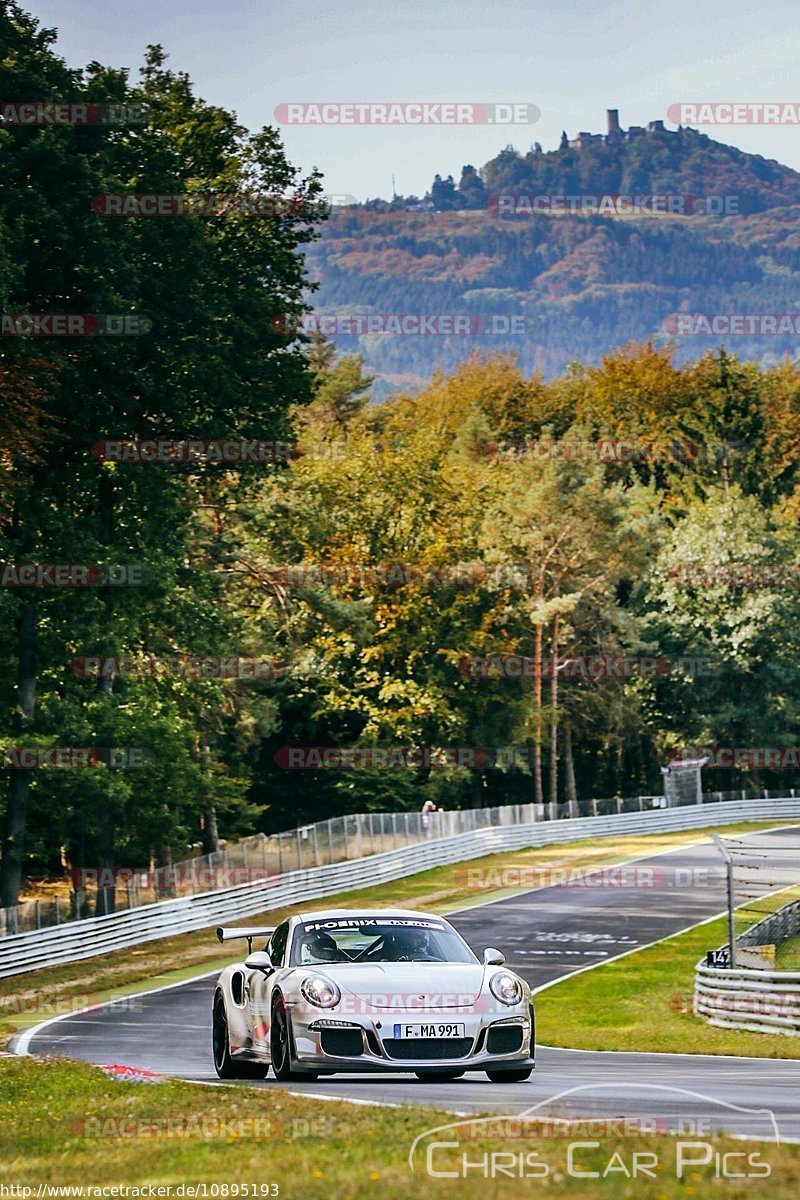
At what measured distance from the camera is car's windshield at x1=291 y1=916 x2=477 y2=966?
14.7m

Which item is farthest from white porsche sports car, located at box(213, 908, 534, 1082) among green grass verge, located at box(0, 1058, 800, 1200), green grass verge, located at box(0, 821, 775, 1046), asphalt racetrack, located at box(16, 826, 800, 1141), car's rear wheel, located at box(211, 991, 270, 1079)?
green grass verge, located at box(0, 821, 775, 1046)

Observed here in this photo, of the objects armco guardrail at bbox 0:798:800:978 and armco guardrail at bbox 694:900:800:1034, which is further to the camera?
armco guardrail at bbox 0:798:800:978

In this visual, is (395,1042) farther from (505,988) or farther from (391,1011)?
(505,988)

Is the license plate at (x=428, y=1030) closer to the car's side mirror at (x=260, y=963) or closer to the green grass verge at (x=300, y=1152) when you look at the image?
the green grass verge at (x=300, y=1152)

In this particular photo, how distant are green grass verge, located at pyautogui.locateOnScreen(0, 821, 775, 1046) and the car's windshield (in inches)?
427

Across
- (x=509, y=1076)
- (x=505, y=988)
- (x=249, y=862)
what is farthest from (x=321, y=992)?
(x=249, y=862)

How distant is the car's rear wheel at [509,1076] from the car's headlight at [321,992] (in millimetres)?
1391

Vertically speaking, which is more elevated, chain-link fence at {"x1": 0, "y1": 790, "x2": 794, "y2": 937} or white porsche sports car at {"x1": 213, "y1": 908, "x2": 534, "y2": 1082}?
white porsche sports car at {"x1": 213, "y1": 908, "x2": 534, "y2": 1082}

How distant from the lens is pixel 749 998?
87.6ft

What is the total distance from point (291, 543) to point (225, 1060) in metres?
61.2

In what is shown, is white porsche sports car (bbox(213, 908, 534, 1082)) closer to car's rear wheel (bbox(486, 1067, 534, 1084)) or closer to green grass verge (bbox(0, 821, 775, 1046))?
car's rear wheel (bbox(486, 1067, 534, 1084))

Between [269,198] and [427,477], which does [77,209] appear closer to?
[269,198]

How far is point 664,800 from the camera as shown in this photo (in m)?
79.8

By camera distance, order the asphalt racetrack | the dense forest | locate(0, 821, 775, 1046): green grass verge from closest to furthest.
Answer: the asphalt racetrack
locate(0, 821, 775, 1046): green grass verge
the dense forest
